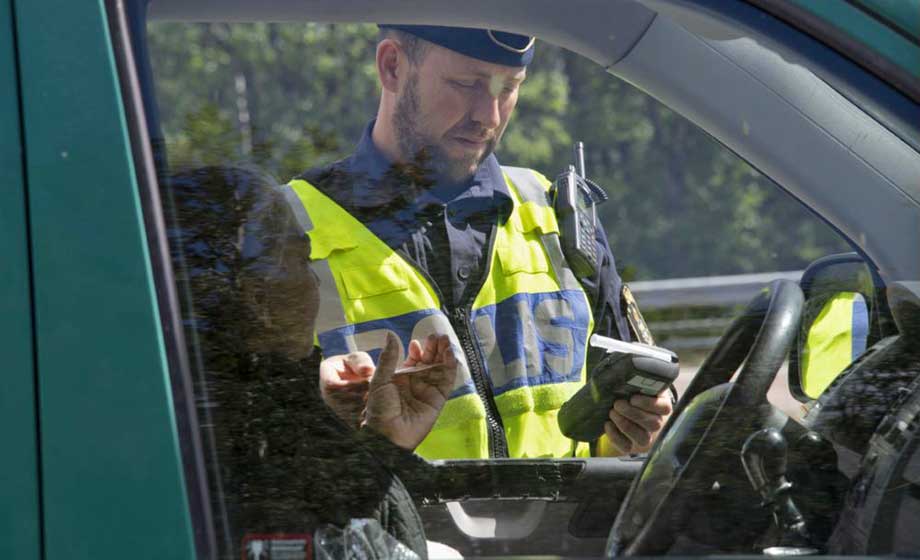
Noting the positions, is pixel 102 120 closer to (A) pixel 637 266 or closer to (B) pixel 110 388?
(B) pixel 110 388

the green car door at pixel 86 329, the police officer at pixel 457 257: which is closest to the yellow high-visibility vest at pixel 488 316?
the police officer at pixel 457 257

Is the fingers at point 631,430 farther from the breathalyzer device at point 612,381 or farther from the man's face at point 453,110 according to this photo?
the man's face at point 453,110

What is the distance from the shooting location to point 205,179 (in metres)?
1.36

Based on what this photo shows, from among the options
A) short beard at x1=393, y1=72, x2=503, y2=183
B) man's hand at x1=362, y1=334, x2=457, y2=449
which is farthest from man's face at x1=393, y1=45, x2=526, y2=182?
man's hand at x1=362, y1=334, x2=457, y2=449

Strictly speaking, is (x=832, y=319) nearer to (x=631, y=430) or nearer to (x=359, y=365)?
(x=631, y=430)

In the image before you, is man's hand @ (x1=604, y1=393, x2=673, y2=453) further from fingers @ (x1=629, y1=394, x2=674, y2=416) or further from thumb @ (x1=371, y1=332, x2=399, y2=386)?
thumb @ (x1=371, y1=332, x2=399, y2=386)

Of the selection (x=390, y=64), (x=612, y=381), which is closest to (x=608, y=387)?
(x=612, y=381)

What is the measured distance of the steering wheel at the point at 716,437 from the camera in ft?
4.44

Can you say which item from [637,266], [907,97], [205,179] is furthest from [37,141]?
[907,97]

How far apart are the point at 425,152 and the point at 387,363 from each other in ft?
0.83

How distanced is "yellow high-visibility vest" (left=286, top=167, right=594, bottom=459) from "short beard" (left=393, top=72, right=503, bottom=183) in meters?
0.05

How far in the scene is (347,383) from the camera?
138 centimetres

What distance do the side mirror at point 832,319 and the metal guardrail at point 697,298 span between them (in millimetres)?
55

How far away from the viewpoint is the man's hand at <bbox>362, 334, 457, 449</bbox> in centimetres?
138
